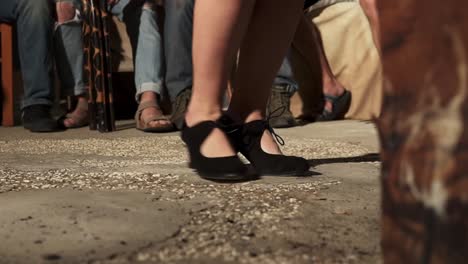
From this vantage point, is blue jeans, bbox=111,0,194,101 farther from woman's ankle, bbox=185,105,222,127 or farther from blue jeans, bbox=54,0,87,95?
woman's ankle, bbox=185,105,222,127

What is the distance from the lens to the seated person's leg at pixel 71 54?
351 centimetres

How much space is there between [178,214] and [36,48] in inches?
101

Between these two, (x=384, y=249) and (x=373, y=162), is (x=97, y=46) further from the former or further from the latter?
(x=384, y=249)

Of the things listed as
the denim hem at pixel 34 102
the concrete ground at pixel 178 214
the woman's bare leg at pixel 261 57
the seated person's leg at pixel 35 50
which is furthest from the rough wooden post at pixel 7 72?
the woman's bare leg at pixel 261 57

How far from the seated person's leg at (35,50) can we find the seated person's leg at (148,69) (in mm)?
449

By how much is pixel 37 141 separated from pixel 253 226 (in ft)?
6.28

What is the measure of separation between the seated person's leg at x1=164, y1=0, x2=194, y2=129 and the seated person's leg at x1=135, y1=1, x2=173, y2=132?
0.08m

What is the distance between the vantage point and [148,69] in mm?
3445

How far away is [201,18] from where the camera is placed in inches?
57.2

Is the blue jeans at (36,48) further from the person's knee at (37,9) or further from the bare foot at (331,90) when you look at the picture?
the bare foot at (331,90)

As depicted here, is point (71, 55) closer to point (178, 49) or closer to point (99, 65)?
point (99, 65)

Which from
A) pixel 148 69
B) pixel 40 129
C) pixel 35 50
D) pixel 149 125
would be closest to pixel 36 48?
pixel 35 50

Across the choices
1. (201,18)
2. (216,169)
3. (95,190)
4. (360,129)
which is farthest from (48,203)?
(360,129)

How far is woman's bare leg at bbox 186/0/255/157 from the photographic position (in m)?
1.44
